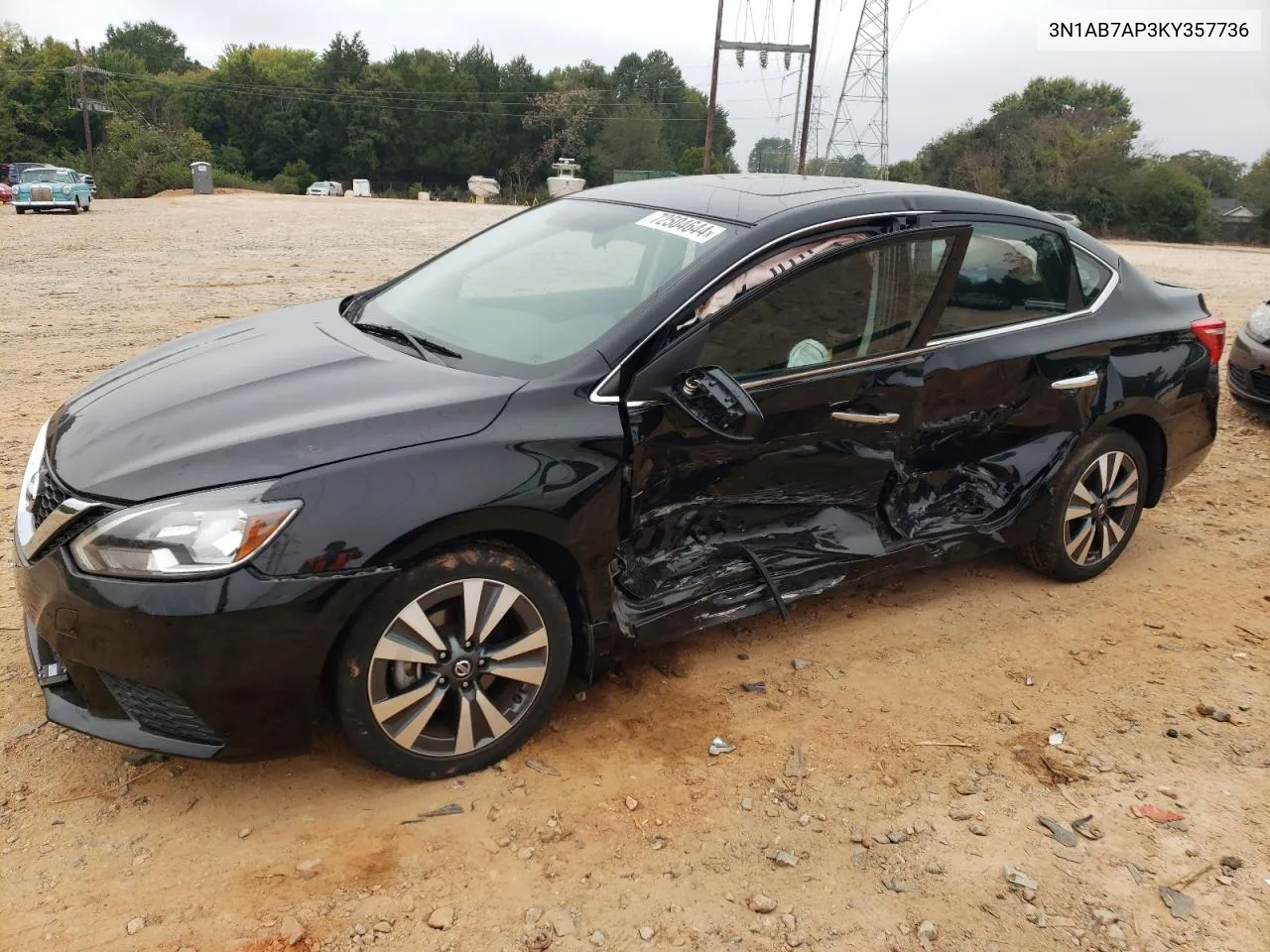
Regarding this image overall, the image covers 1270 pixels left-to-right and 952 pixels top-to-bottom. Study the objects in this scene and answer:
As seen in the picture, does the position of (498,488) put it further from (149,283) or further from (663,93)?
(663,93)

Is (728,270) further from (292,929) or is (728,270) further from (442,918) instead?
(292,929)

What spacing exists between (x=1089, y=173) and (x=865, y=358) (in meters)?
50.6

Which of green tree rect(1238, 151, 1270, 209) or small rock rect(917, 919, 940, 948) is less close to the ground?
green tree rect(1238, 151, 1270, 209)

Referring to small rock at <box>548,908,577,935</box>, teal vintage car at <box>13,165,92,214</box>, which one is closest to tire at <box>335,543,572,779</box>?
small rock at <box>548,908,577,935</box>

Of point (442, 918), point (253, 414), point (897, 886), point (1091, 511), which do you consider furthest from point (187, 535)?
point (1091, 511)

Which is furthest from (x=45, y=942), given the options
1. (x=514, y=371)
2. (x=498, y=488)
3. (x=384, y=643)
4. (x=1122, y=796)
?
(x=1122, y=796)

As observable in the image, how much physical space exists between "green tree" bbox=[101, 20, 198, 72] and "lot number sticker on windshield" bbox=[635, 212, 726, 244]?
119 m

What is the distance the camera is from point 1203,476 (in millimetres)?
5777

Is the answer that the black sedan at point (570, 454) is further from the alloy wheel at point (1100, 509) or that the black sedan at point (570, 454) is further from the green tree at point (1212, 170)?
the green tree at point (1212, 170)

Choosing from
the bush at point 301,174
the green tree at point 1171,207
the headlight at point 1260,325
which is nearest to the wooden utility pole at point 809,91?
the green tree at point 1171,207

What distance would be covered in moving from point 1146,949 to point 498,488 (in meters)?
1.96

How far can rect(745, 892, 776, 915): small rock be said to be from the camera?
2.38 m

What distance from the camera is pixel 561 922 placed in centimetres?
232

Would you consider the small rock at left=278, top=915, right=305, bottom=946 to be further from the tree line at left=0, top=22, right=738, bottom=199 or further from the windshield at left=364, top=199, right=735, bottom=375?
the tree line at left=0, top=22, right=738, bottom=199
